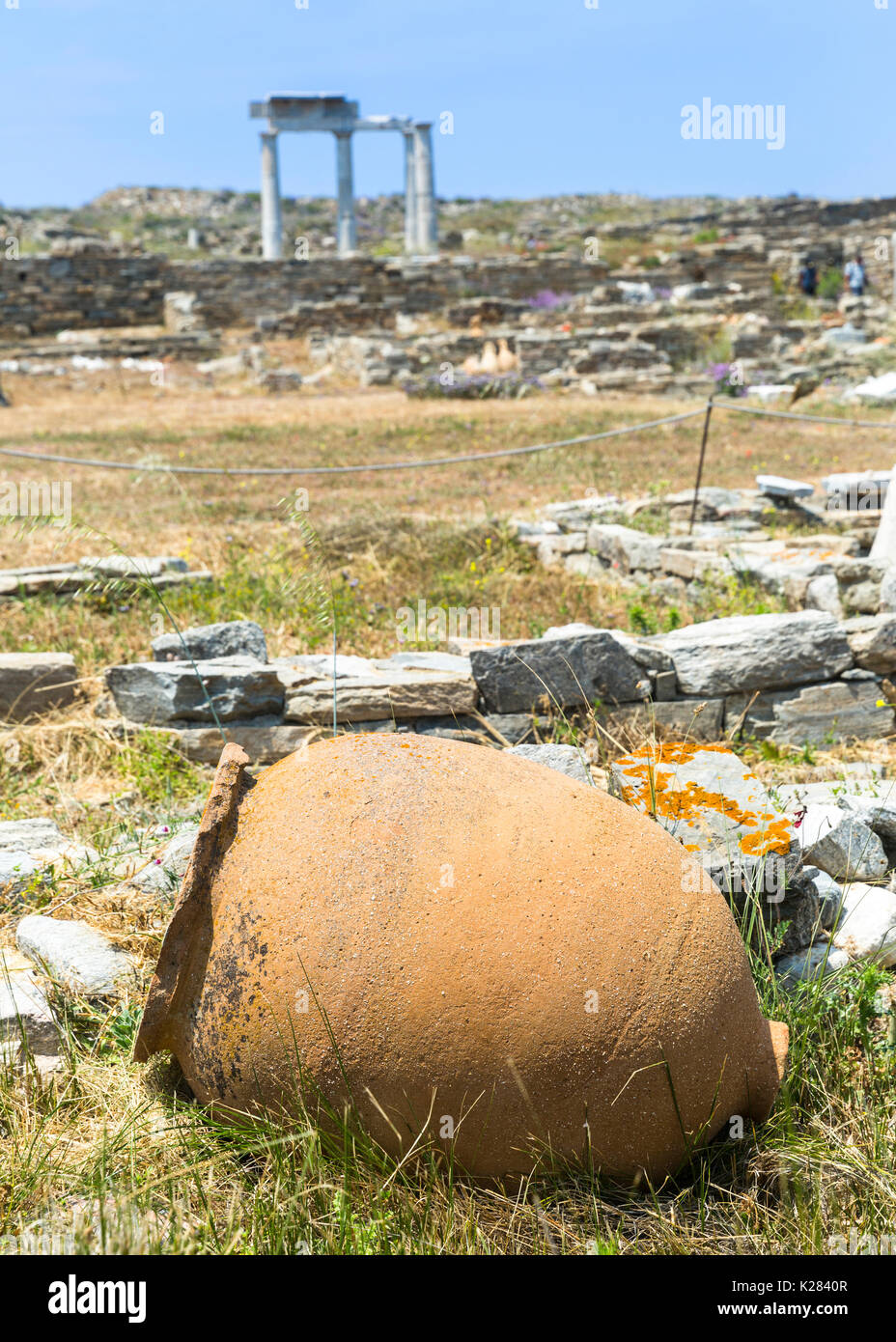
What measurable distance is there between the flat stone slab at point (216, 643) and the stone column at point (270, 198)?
27036mm

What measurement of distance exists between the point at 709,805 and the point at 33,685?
3053 millimetres

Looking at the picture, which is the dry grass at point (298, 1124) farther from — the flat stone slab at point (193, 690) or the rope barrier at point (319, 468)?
the rope barrier at point (319, 468)

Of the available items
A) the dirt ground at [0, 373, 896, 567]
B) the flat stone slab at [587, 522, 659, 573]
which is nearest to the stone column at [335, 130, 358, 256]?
the dirt ground at [0, 373, 896, 567]

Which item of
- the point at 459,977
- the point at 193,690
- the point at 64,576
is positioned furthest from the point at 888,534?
the point at 459,977

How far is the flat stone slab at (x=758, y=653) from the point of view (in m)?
4.56

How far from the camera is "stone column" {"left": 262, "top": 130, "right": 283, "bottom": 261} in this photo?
29234mm

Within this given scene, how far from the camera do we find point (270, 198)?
29281 millimetres

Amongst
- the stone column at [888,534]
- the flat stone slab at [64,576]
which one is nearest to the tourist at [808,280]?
the stone column at [888,534]

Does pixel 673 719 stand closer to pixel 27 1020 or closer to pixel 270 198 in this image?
pixel 27 1020

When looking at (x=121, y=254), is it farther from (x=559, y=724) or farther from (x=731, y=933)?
(x=731, y=933)

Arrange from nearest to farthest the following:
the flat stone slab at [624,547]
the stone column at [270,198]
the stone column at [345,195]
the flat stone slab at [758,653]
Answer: the flat stone slab at [758,653], the flat stone slab at [624,547], the stone column at [270,198], the stone column at [345,195]

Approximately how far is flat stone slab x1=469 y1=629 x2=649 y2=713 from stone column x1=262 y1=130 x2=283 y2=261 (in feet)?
91.0

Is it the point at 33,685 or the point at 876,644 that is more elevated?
the point at 876,644

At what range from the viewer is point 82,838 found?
3.63 m
